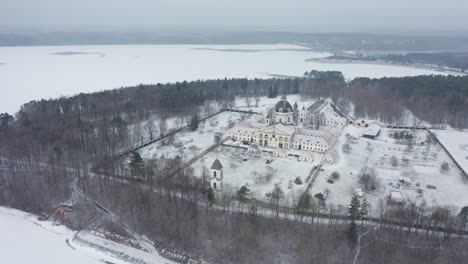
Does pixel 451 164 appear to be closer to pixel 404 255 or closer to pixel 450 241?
pixel 450 241

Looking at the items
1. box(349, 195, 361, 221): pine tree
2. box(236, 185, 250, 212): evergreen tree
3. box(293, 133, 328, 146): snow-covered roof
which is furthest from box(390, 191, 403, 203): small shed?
box(236, 185, 250, 212): evergreen tree

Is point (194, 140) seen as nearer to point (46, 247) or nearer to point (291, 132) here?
point (291, 132)

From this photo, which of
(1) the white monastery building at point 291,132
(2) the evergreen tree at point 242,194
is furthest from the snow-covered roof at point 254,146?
(2) the evergreen tree at point 242,194

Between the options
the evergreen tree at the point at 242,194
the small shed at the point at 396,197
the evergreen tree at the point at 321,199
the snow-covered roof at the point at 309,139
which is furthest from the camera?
the snow-covered roof at the point at 309,139

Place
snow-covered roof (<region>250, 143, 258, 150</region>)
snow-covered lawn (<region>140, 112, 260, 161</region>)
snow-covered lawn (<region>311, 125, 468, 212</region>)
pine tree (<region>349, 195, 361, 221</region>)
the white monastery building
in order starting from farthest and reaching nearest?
snow-covered roof (<region>250, 143, 258, 150</region>)
the white monastery building
snow-covered lawn (<region>140, 112, 260, 161</region>)
snow-covered lawn (<region>311, 125, 468, 212</region>)
pine tree (<region>349, 195, 361, 221</region>)

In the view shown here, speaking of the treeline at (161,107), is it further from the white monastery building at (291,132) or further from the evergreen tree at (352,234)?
the evergreen tree at (352,234)

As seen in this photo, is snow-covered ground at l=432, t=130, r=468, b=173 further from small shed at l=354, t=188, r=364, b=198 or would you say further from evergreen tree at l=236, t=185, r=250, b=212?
evergreen tree at l=236, t=185, r=250, b=212

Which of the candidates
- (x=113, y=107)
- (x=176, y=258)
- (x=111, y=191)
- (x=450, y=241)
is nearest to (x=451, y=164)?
(x=450, y=241)
